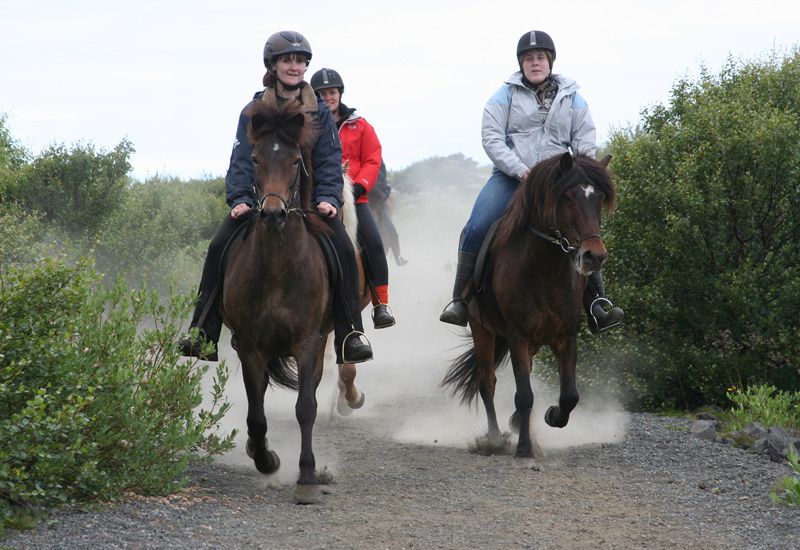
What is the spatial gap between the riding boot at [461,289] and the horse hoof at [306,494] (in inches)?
120

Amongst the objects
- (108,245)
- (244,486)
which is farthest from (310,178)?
(108,245)

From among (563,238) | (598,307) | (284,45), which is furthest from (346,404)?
(284,45)

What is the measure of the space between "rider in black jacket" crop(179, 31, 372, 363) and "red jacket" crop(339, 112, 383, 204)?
3.02 meters

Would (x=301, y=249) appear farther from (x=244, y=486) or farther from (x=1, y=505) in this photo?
(x=1, y=505)

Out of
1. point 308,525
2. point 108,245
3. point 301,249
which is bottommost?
point 308,525

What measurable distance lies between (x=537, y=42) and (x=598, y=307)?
251 centimetres

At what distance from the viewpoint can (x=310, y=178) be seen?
824 centimetres

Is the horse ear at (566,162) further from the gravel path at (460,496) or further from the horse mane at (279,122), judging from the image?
the gravel path at (460,496)

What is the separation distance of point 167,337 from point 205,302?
2.75 feet

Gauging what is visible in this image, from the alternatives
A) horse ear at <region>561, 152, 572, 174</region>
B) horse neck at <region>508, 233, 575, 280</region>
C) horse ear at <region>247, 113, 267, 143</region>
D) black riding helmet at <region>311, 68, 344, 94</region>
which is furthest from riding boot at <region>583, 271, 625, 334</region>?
black riding helmet at <region>311, 68, 344, 94</region>

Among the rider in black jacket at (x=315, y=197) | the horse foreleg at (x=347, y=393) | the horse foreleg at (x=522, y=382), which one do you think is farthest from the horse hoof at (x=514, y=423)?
the rider in black jacket at (x=315, y=197)

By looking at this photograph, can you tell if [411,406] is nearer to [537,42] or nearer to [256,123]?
[537,42]

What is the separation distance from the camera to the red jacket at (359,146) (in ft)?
38.5

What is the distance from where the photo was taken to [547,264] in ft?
30.4
